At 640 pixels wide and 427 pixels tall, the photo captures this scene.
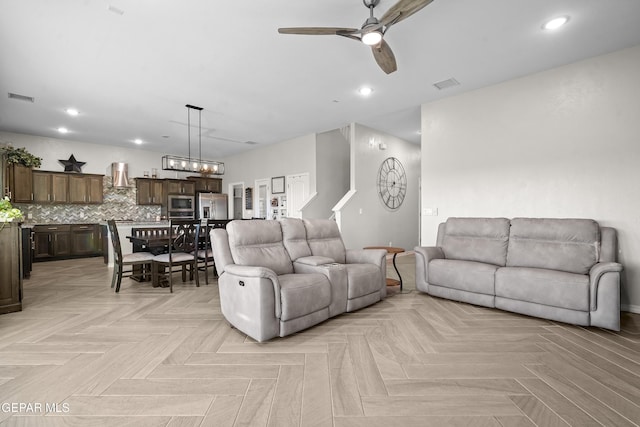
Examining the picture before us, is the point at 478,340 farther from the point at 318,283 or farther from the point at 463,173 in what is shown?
the point at 463,173

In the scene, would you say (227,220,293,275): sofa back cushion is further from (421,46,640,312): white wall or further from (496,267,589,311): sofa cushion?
(421,46,640,312): white wall

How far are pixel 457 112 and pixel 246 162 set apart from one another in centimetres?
610

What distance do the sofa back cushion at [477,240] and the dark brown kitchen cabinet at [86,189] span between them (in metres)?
8.12

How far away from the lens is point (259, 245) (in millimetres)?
3105

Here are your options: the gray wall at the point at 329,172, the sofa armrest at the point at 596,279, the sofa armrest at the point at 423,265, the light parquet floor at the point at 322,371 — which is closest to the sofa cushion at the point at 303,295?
the light parquet floor at the point at 322,371

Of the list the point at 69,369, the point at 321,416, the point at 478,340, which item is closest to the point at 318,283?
the point at 321,416

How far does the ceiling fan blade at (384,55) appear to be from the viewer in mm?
2630

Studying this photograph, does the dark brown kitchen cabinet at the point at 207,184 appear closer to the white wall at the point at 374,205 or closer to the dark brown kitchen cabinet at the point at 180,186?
the dark brown kitchen cabinet at the point at 180,186

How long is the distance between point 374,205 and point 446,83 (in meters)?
3.10

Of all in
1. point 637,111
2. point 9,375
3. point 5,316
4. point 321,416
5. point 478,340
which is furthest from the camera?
point 637,111

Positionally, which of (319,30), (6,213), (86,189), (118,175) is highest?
(319,30)

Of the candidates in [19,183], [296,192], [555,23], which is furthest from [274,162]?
[555,23]

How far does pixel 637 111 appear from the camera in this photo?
323 cm

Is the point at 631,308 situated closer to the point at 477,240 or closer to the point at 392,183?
the point at 477,240
